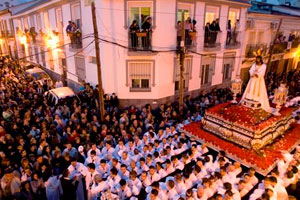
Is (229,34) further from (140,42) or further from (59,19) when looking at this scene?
(59,19)

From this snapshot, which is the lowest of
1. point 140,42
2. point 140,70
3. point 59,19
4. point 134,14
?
point 140,70

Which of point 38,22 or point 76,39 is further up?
point 38,22

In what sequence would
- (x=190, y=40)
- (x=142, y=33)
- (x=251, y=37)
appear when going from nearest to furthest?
(x=142, y=33) → (x=190, y=40) → (x=251, y=37)

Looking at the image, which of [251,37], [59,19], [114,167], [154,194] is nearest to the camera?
[154,194]

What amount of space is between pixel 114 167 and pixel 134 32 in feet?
24.9

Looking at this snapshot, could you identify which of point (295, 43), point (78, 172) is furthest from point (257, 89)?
point (295, 43)

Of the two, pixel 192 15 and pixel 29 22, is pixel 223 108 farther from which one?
pixel 29 22

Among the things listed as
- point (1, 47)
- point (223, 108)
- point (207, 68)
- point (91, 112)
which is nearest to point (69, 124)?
point (91, 112)

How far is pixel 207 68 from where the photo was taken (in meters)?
15.8

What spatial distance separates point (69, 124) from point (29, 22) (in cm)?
2035

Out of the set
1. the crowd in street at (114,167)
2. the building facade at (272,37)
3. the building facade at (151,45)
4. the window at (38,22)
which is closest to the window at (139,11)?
the building facade at (151,45)

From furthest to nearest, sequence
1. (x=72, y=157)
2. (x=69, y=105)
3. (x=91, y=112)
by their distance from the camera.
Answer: (x=69, y=105), (x=91, y=112), (x=72, y=157)

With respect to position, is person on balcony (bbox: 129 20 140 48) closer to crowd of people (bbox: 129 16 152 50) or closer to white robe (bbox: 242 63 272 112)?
crowd of people (bbox: 129 16 152 50)

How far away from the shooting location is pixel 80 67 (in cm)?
1608
